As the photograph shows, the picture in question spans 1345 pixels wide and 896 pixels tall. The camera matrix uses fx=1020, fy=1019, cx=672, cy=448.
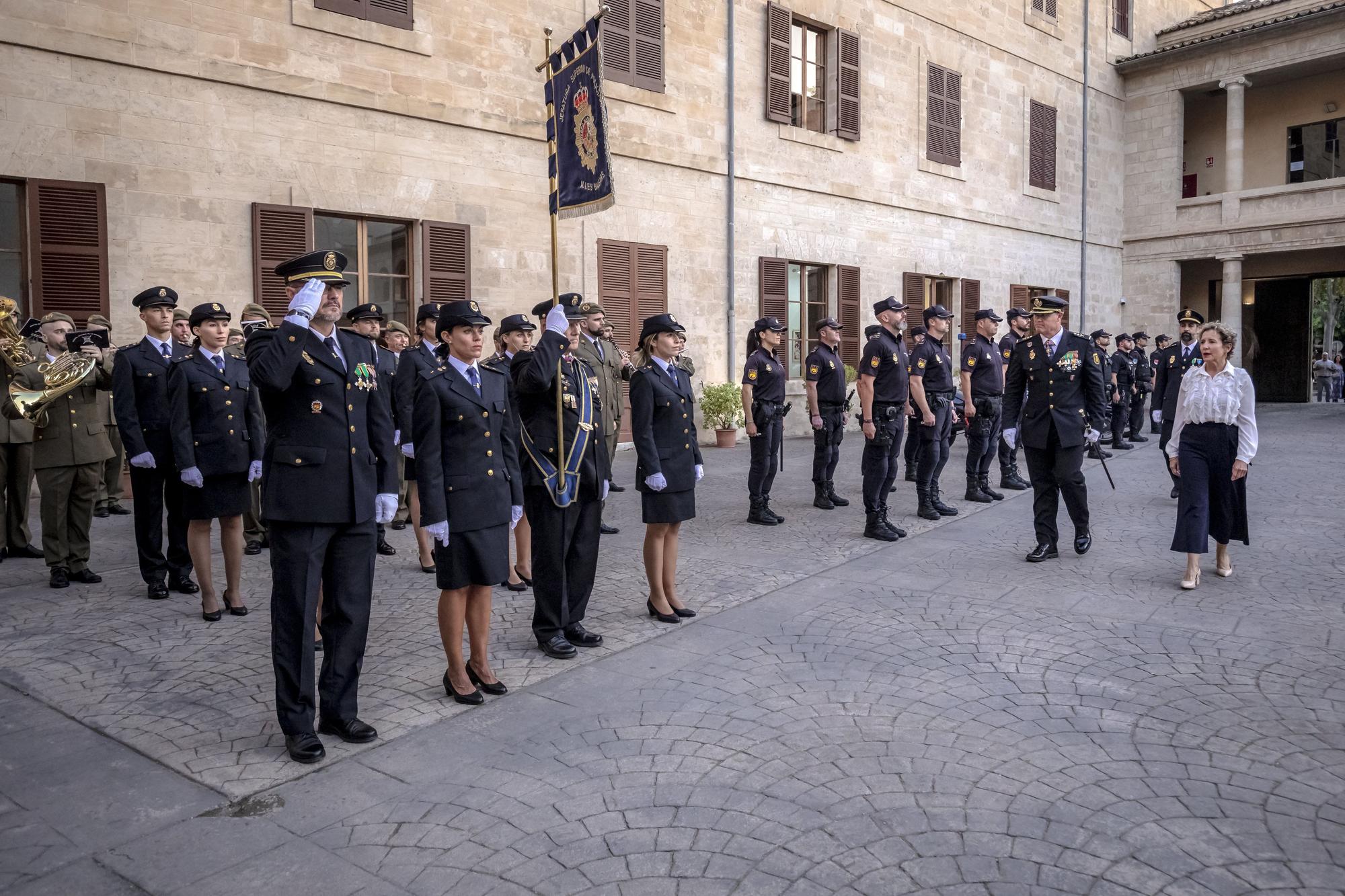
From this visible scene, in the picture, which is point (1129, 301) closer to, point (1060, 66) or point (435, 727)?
point (1060, 66)

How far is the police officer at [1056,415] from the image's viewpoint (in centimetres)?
789

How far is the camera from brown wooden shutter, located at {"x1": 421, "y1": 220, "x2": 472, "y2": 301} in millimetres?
13062

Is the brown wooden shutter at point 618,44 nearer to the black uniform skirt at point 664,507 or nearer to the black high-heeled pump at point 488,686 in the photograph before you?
the black uniform skirt at point 664,507

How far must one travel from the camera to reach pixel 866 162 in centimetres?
1952

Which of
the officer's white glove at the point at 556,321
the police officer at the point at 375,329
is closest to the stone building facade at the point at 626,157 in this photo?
the police officer at the point at 375,329

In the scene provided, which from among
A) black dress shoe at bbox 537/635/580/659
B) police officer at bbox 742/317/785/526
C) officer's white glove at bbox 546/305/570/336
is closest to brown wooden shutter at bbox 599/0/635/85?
police officer at bbox 742/317/785/526

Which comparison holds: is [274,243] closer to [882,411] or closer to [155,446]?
[155,446]

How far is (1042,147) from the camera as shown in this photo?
79.2ft

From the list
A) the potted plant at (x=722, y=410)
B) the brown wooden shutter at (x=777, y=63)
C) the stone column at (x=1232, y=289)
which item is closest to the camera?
the potted plant at (x=722, y=410)

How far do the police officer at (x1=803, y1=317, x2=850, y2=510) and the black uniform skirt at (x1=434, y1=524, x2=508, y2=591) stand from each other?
614 cm

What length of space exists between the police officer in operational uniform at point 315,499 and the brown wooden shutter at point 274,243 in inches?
310

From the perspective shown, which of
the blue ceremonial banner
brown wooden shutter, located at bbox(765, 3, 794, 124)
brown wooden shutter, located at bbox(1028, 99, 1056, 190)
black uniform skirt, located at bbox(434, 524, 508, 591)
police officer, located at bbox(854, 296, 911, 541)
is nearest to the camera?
black uniform skirt, located at bbox(434, 524, 508, 591)

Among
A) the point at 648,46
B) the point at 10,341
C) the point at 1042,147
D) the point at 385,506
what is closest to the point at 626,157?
the point at 648,46

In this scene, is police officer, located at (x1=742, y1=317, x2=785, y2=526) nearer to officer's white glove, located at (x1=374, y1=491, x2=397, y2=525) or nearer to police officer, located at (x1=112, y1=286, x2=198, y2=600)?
police officer, located at (x1=112, y1=286, x2=198, y2=600)
